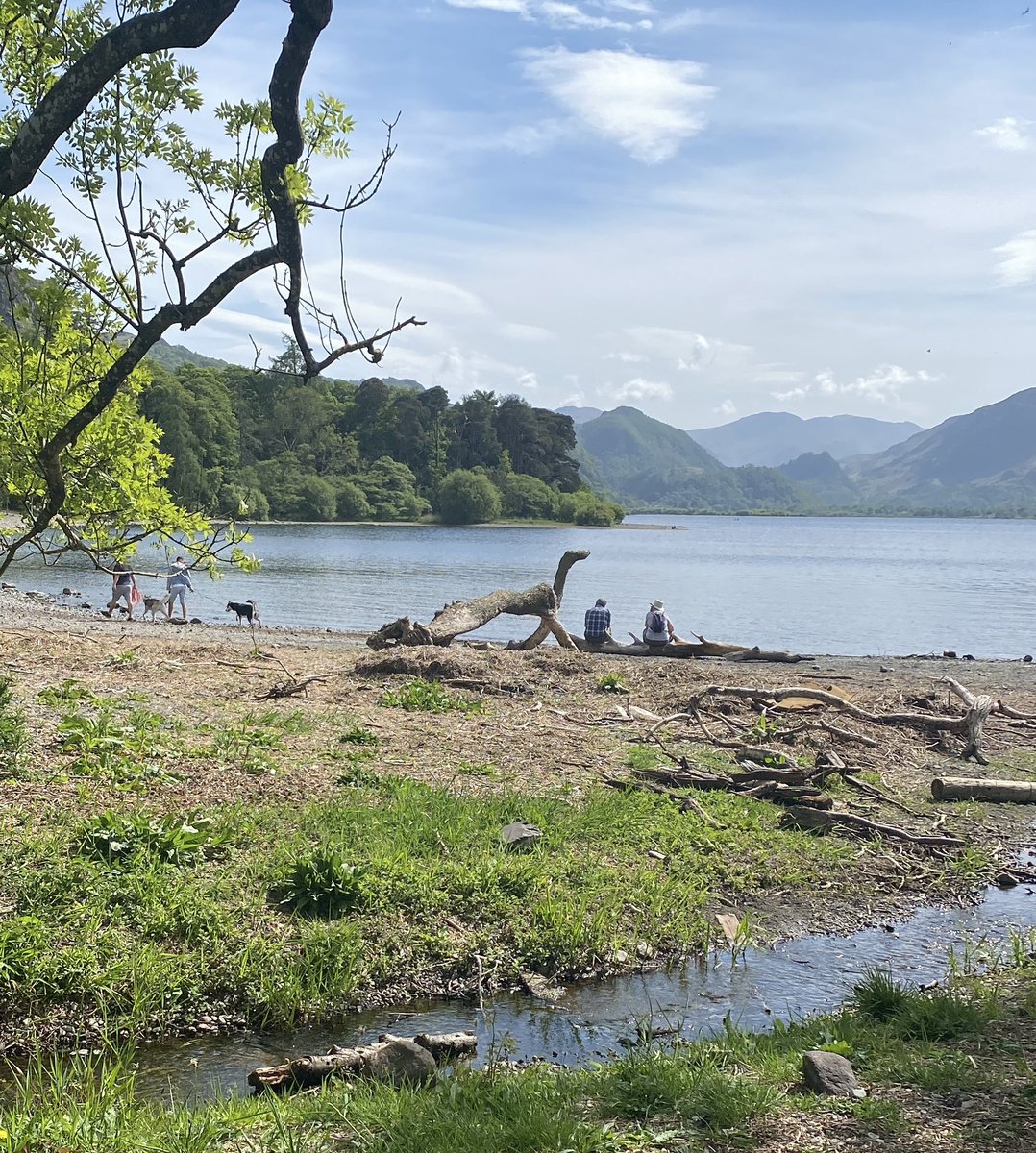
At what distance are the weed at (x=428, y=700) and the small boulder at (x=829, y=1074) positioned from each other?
36.0 ft

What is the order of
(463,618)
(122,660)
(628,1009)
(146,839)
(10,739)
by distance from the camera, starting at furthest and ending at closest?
(463,618) < (122,660) < (10,739) < (146,839) < (628,1009)

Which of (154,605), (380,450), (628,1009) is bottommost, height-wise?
(628,1009)

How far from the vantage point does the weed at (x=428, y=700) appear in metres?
16.3

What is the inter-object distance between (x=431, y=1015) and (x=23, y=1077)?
273cm

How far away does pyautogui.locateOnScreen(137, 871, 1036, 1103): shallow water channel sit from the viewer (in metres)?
6.58

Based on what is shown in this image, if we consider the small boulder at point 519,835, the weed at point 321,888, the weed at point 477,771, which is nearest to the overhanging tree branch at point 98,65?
the weed at point 321,888

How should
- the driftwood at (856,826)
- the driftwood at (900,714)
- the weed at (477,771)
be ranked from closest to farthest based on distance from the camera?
the driftwood at (856,826), the weed at (477,771), the driftwood at (900,714)

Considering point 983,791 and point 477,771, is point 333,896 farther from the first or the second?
point 983,791

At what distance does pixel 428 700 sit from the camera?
16562 mm

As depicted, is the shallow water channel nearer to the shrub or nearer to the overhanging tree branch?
the overhanging tree branch

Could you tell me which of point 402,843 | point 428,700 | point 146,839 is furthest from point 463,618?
point 146,839

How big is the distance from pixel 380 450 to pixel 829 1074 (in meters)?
168

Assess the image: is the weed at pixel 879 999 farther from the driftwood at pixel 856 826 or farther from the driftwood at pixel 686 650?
the driftwood at pixel 686 650

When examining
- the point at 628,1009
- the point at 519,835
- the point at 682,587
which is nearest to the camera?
the point at 628,1009
